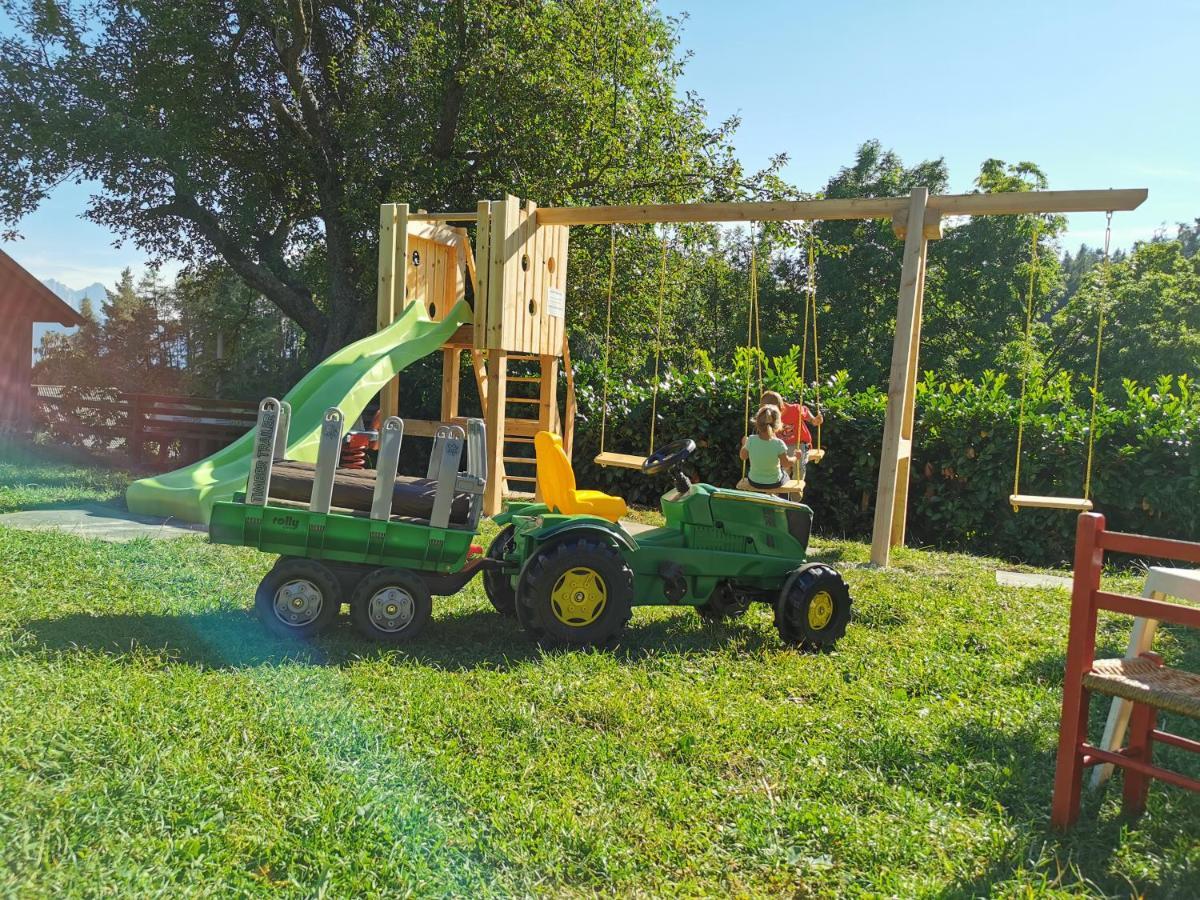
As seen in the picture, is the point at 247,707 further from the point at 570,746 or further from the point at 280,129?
the point at 280,129

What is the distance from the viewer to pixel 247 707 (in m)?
4.02

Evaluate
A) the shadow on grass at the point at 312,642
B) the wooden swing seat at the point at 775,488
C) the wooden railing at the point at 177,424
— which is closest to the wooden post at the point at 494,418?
the wooden swing seat at the point at 775,488

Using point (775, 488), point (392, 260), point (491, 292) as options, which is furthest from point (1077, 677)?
point (392, 260)

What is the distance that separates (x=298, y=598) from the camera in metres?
5.29

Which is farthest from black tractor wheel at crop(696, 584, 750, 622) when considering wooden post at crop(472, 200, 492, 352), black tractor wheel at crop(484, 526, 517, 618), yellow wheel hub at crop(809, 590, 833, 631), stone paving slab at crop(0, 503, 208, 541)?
stone paving slab at crop(0, 503, 208, 541)

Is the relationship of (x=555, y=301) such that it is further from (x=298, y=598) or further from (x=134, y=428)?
(x=134, y=428)

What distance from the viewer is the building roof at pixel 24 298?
1981cm

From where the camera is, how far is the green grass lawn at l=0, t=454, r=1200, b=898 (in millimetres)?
2920

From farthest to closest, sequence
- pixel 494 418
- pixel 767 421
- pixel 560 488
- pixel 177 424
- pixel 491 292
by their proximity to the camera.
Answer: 1. pixel 177 424
2. pixel 494 418
3. pixel 491 292
4. pixel 767 421
5. pixel 560 488

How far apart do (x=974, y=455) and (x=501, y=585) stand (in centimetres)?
693

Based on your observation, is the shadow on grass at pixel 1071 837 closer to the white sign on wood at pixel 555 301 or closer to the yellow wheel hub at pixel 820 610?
the yellow wheel hub at pixel 820 610

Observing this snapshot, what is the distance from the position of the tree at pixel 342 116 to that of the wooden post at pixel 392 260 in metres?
5.58

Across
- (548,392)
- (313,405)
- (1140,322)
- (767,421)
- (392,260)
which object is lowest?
(313,405)

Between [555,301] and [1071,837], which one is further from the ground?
[555,301]
